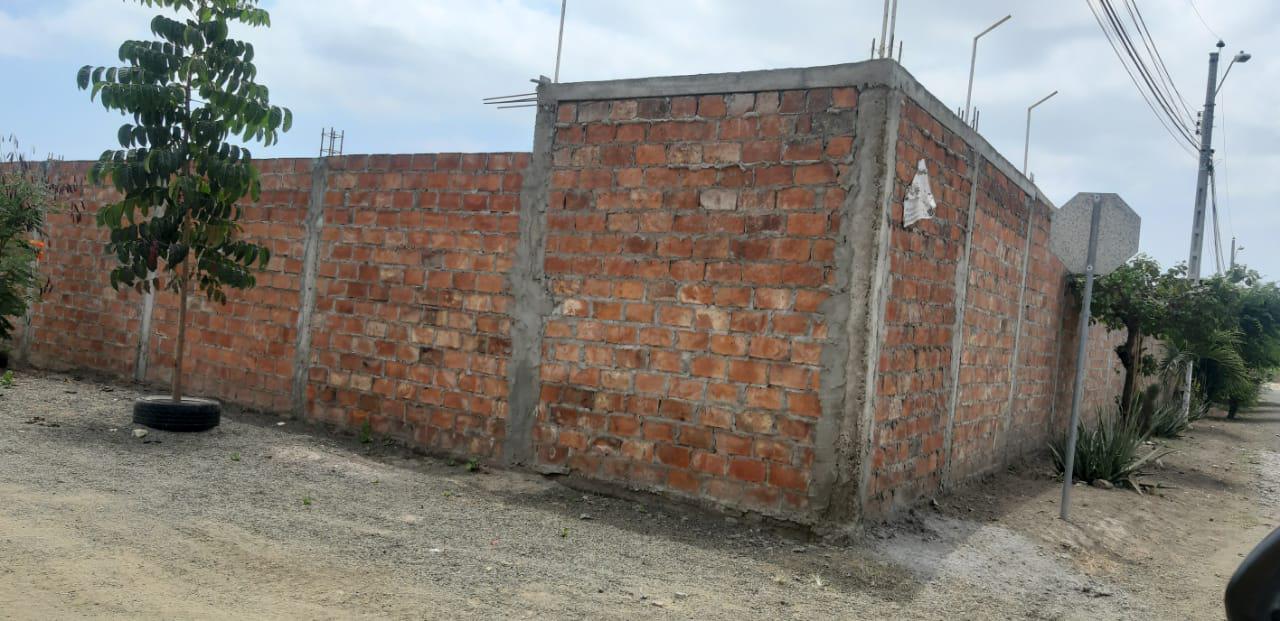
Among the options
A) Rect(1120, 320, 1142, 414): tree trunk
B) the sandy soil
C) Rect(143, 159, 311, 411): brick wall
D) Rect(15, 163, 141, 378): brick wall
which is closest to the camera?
the sandy soil

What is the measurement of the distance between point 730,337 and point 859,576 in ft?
4.94

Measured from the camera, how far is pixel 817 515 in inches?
202

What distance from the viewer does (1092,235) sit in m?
6.79

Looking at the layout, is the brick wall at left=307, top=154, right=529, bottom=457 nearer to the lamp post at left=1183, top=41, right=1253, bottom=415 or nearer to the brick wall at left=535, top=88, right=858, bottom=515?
A: the brick wall at left=535, top=88, right=858, bottom=515

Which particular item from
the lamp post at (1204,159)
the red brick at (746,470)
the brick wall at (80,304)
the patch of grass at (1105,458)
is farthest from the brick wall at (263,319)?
the lamp post at (1204,159)

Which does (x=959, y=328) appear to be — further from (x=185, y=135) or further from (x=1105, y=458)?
(x=185, y=135)

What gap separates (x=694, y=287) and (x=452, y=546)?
2.04 metres

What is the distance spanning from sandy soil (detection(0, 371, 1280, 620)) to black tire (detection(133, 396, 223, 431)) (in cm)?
11

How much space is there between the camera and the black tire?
21.6 feet

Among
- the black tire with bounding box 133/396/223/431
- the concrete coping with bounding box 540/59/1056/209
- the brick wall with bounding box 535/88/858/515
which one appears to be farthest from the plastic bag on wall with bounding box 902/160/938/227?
the black tire with bounding box 133/396/223/431

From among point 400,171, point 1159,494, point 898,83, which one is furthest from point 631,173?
point 1159,494

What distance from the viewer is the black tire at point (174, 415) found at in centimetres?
657

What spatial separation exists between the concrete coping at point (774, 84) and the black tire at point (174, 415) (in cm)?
336

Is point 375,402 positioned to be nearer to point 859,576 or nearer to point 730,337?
point 730,337
